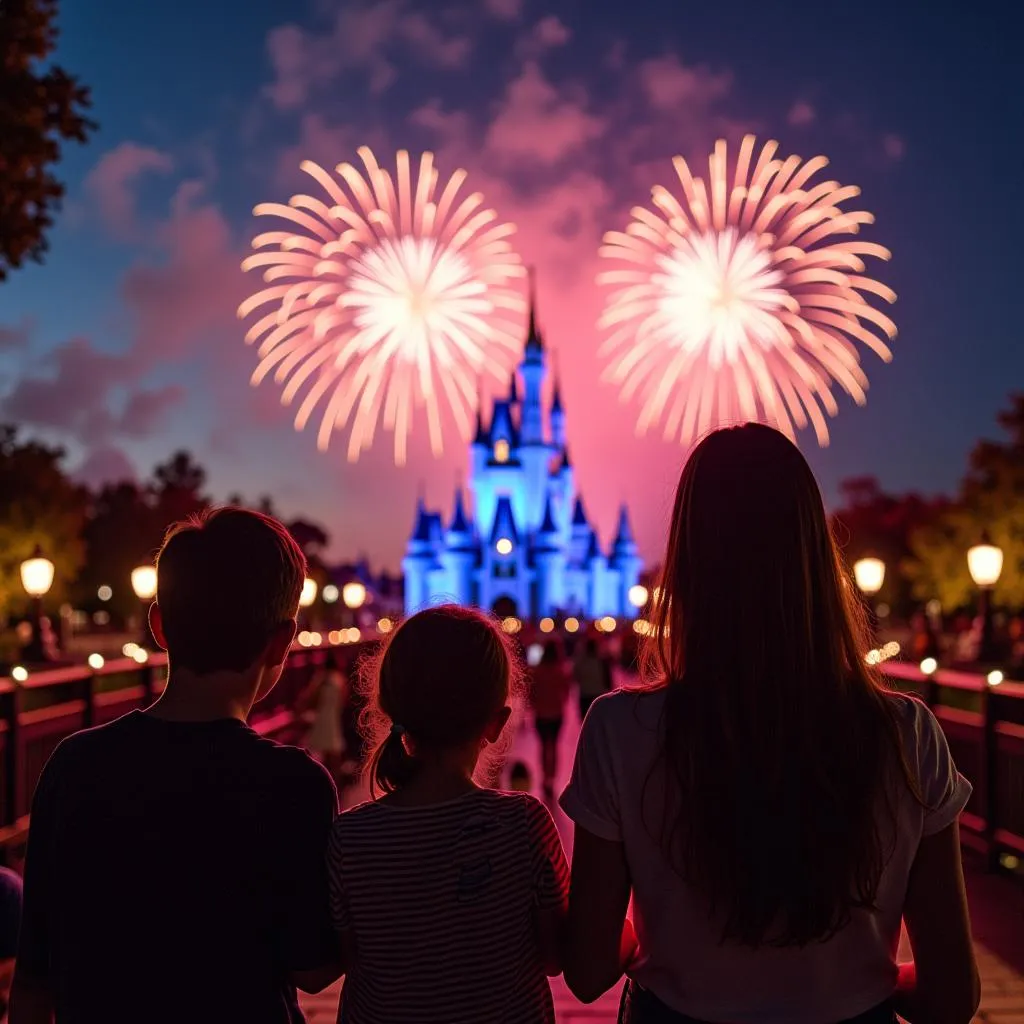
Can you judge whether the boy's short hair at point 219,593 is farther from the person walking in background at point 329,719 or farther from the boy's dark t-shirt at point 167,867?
the person walking in background at point 329,719

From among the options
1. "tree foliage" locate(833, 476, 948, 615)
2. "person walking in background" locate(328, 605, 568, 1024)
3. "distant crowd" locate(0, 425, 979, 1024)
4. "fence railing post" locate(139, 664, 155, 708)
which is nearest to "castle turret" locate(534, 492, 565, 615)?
"tree foliage" locate(833, 476, 948, 615)

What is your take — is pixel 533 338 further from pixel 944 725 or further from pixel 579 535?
pixel 944 725

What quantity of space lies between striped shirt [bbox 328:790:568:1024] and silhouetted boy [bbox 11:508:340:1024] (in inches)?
3.5

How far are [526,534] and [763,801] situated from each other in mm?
92186

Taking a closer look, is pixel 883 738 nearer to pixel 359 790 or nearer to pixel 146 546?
pixel 359 790

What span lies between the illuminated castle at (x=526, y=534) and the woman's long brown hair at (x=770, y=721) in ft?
277

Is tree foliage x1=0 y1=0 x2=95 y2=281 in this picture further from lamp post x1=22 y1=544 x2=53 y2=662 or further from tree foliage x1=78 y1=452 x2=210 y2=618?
tree foliage x1=78 y1=452 x2=210 y2=618

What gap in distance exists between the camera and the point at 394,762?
2.43 metres

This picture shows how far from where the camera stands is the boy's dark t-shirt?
2051mm

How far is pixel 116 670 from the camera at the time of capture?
9.41 metres

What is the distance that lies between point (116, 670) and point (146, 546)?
63.8 metres

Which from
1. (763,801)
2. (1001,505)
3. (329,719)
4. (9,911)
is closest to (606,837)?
(763,801)

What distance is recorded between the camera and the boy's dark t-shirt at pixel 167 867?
2051 millimetres

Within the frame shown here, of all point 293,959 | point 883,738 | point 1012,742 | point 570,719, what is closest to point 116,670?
point 1012,742
